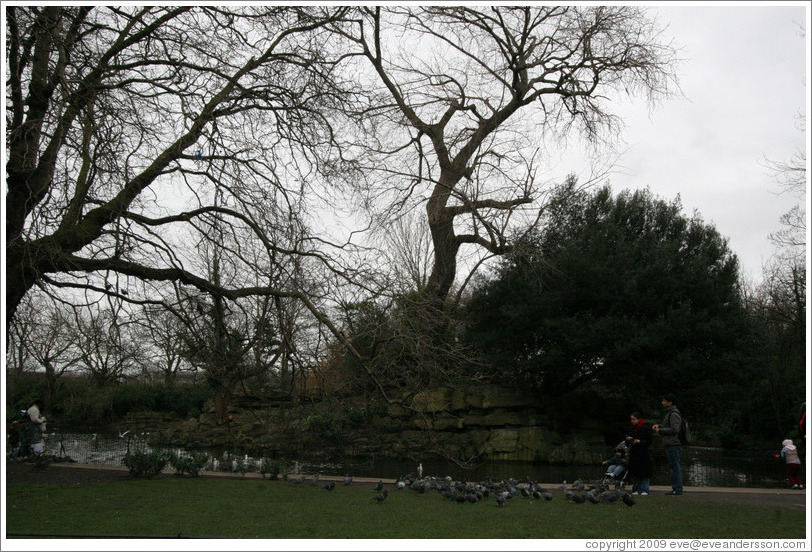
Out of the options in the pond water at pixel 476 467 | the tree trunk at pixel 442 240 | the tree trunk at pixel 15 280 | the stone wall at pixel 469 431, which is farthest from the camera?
the stone wall at pixel 469 431

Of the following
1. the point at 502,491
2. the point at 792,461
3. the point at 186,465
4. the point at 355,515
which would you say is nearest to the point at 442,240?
the point at 186,465

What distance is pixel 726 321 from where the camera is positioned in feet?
60.3

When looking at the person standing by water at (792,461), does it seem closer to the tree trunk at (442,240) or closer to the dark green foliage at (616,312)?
the dark green foliage at (616,312)

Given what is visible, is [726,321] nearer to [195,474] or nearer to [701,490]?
[701,490]

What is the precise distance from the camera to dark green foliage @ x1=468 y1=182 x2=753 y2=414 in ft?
58.2

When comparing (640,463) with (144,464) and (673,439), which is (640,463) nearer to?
(673,439)

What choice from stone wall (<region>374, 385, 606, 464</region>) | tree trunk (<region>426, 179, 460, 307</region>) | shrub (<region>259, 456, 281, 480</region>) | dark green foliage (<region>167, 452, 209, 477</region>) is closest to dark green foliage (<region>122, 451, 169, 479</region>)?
dark green foliage (<region>167, 452, 209, 477</region>)

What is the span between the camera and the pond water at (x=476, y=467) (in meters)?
13.7

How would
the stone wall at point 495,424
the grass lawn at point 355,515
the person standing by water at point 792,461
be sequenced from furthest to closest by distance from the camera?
→ the stone wall at point 495,424, the person standing by water at point 792,461, the grass lawn at point 355,515

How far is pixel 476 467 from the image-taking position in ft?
52.5

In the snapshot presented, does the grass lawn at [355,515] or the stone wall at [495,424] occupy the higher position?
the stone wall at [495,424]

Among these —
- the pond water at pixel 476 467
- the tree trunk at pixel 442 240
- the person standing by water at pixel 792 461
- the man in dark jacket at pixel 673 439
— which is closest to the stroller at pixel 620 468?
the man in dark jacket at pixel 673 439

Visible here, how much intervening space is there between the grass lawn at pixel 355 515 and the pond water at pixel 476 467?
3.64 m

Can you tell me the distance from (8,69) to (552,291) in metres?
14.2
